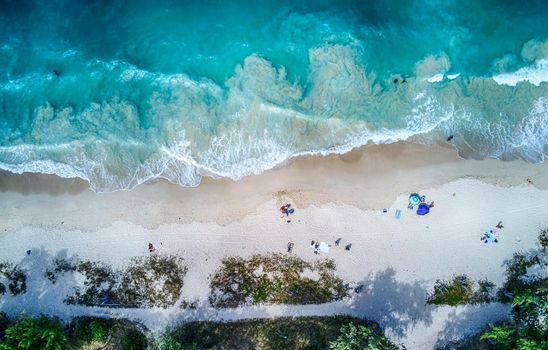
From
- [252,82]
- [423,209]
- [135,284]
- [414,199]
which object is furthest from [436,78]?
[135,284]

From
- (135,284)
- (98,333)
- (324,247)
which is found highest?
(324,247)

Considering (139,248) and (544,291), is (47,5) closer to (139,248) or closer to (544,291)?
(139,248)

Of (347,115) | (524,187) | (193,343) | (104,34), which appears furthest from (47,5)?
(524,187)

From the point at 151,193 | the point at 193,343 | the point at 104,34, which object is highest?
the point at 104,34

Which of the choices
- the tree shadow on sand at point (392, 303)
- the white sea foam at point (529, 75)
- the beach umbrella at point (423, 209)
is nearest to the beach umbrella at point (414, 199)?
the beach umbrella at point (423, 209)

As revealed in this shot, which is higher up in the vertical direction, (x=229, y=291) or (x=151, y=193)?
(x=151, y=193)

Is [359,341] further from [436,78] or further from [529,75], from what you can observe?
[529,75]
